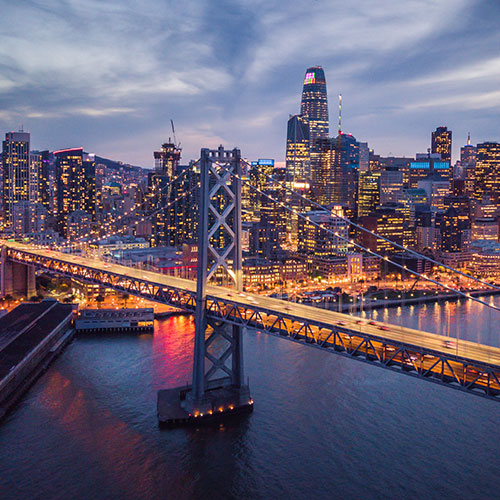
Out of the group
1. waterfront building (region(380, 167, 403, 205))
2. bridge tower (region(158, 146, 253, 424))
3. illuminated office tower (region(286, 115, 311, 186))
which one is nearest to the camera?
bridge tower (region(158, 146, 253, 424))

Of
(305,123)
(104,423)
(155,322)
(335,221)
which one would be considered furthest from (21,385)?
(305,123)

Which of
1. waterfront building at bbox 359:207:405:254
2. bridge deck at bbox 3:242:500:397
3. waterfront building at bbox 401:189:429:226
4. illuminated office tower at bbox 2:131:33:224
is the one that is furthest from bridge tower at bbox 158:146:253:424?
illuminated office tower at bbox 2:131:33:224

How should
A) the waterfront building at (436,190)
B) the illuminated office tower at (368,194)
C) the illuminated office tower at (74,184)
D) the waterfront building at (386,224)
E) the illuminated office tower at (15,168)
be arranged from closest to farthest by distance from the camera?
the waterfront building at (386,224), the illuminated office tower at (368,194), the illuminated office tower at (15,168), the illuminated office tower at (74,184), the waterfront building at (436,190)

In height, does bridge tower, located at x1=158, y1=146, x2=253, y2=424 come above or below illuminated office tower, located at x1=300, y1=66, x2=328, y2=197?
below

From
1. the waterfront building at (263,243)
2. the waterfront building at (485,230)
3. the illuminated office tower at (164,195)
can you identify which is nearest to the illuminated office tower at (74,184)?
the illuminated office tower at (164,195)

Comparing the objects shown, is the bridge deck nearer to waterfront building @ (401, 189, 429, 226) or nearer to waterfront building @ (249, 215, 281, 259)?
waterfront building @ (249, 215, 281, 259)

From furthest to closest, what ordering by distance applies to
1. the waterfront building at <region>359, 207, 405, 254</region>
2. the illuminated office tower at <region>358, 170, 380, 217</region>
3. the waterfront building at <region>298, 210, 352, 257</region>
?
the illuminated office tower at <region>358, 170, 380, 217</region> < the waterfront building at <region>359, 207, 405, 254</region> < the waterfront building at <region>298, 210, 352, 257</region>

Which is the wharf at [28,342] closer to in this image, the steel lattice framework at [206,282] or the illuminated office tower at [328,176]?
the steel lattice framework at [206,282]
